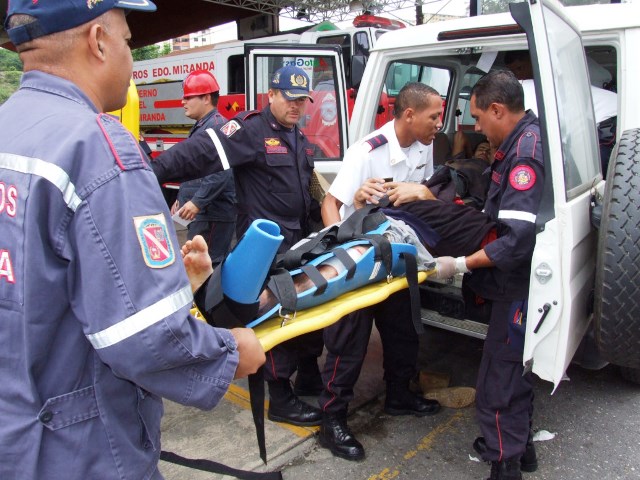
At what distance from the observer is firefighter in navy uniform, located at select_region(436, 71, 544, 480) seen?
6.98 ft

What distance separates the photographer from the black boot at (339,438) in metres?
2.62

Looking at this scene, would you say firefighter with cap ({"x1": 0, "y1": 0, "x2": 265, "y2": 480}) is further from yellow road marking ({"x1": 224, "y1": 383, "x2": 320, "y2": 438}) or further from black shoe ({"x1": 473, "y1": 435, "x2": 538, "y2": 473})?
black shoe ({"x1": 473, "y1": 435, "x2": 538, "y2": 473})

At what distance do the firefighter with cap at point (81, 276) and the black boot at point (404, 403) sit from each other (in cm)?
204

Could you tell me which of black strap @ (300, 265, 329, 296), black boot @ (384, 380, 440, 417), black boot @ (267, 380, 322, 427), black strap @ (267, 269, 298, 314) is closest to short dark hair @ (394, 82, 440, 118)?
black strap @ (300, 265, 329, 296)

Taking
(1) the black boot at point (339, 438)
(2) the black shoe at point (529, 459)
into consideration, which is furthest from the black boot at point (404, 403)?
(2) the black shoe at point (529, 459)

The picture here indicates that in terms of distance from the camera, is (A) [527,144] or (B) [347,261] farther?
(A) [527,144]

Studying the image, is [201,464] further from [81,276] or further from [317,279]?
[81,276]

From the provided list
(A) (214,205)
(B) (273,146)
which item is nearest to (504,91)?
(B) (273,146)

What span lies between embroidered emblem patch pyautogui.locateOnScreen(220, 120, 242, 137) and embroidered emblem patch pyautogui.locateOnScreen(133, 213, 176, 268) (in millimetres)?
1948

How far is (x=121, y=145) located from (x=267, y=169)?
2.04 meters

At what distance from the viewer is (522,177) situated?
209 cm

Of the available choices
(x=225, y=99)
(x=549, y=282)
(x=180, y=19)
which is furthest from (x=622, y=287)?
(x=180, y=19)

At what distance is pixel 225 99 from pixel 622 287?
6248 millimetres

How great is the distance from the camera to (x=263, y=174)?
3.08 m
